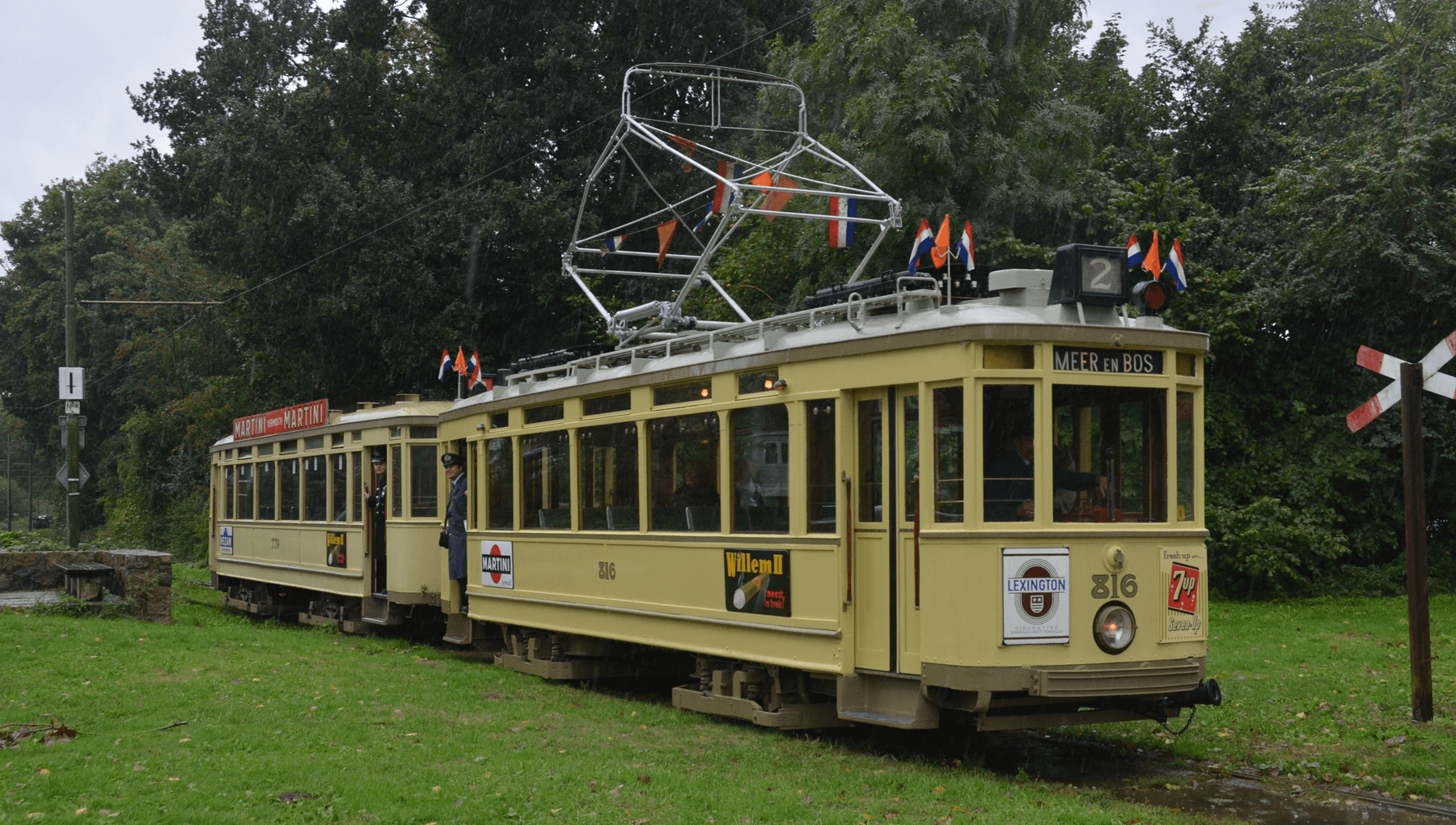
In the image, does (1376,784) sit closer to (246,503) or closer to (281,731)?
(281,731)

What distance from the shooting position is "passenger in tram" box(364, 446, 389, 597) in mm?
16734

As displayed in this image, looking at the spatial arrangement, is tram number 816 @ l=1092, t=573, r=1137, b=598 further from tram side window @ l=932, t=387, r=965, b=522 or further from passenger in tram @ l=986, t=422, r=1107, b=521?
tram side window @ l=932, t=387, r=965, b=522

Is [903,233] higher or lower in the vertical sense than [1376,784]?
higher

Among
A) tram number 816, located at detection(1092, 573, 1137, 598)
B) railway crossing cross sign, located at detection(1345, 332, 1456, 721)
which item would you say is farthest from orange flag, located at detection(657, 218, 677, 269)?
railway crossing cross sign, located at detection(1345, 332, 1456, 721)

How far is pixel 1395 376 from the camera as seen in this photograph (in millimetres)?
9609

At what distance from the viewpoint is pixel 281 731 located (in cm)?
926

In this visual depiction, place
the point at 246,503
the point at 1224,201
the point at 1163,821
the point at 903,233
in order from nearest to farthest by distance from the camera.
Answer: the point at 1163,821
the point at 903,233
the point at 246,503
the point at 1224,201

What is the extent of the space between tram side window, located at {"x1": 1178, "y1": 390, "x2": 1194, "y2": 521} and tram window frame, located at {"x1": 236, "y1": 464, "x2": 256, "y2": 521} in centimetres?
1599

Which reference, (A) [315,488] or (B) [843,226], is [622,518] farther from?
(A) [315,488]

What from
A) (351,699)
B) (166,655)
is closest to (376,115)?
(166,655)

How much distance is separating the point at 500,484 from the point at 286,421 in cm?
710

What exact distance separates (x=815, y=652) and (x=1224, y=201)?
1777 centimetres

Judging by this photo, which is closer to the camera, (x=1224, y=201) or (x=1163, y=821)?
(x=1163, y=821)

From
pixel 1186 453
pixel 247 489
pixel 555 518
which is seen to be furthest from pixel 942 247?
pixel 247 489
